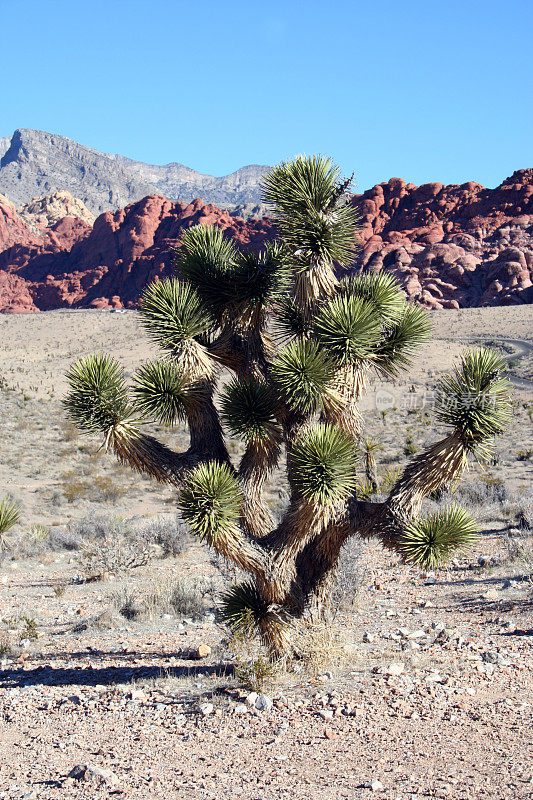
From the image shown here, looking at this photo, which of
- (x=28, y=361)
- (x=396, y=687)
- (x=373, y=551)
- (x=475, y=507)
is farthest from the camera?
(x=28, y=361)

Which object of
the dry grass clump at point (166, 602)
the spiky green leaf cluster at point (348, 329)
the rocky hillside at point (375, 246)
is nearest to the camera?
the spiky green leaf cluster at point (348, 329)

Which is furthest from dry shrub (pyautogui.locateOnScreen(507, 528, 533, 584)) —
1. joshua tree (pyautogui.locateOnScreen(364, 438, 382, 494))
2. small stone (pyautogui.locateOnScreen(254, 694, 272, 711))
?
small stone (pyautogui.locateOnScreen(254, 694, 272, 711))

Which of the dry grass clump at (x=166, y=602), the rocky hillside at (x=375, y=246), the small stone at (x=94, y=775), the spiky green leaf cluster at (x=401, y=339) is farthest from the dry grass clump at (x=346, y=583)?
the rocky hillside at (x=375, y=246)

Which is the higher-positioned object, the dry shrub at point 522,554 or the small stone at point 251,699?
the dry shrub at point 522,554

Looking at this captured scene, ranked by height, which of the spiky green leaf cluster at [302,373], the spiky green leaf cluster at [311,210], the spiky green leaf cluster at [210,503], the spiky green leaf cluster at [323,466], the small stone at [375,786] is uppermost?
the spiky green leaf cluster at [311,210]

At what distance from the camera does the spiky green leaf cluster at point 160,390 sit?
5.52 m

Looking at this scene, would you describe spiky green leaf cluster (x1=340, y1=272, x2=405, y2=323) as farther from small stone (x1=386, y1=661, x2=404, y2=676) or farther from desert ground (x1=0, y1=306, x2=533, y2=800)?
small stone (x1=386, y1=661, x2=404, y2=676)

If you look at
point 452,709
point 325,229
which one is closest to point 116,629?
point 452,709

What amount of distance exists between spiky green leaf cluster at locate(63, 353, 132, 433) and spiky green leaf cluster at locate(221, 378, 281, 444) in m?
0.86

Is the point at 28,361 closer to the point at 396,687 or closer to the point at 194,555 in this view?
the point at 194,555

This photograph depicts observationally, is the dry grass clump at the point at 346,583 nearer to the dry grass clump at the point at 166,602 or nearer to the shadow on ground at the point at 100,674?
the dry grass clump at the point at 166,602

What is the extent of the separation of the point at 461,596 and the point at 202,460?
456 centimetres

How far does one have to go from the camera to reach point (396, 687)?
538 cm

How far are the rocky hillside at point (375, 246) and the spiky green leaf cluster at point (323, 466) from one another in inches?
2367
